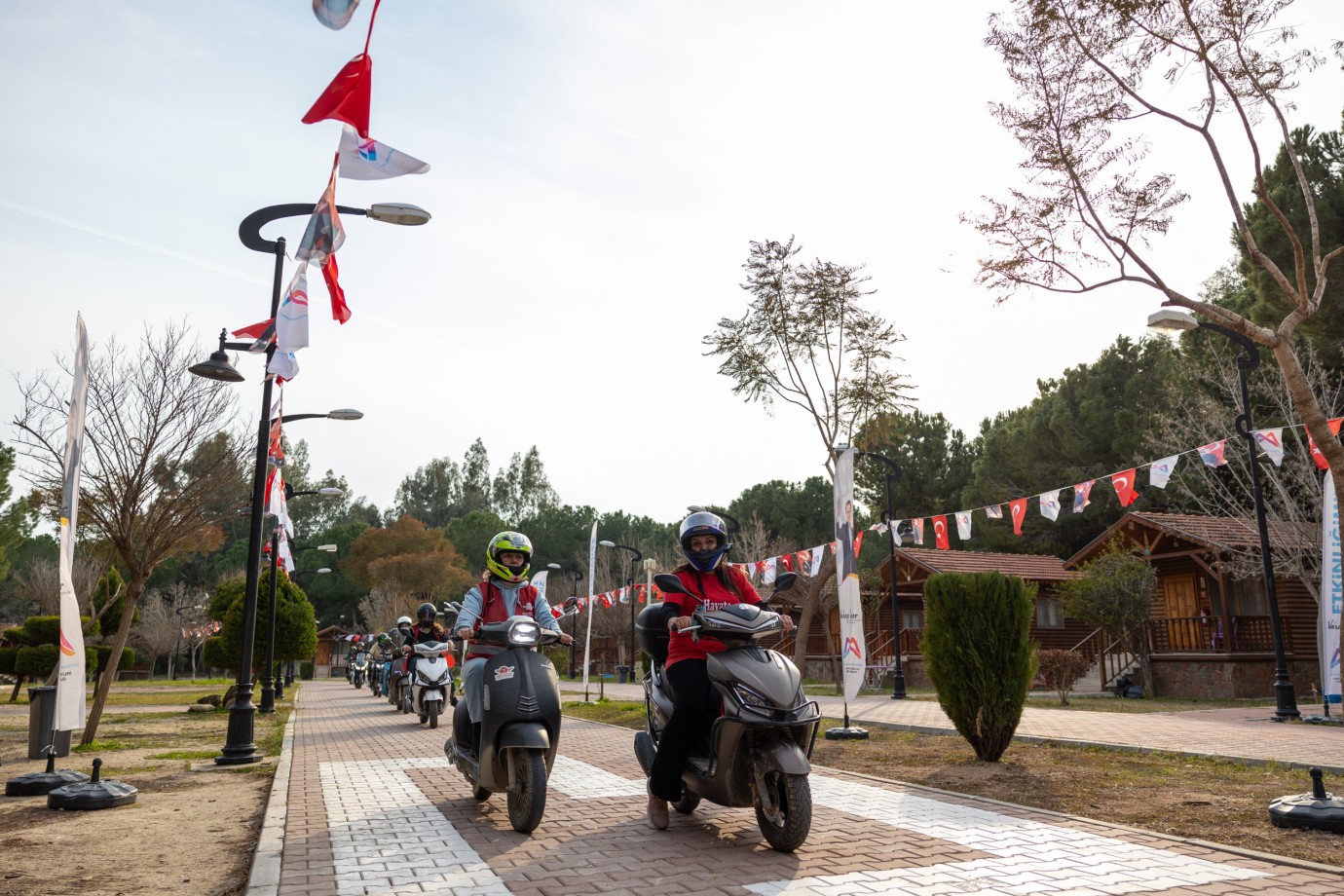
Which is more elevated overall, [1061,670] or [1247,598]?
[1247,598]

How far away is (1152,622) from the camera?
23.8 metres

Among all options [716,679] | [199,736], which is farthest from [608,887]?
[199,736]

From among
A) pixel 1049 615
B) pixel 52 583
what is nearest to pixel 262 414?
pixel 1049 615

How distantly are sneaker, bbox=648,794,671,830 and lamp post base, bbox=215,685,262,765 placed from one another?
6368 mm

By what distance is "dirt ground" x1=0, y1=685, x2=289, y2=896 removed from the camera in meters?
5.00

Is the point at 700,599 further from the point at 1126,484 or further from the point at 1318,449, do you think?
the point at 1126,484

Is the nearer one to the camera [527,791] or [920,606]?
[527,791]

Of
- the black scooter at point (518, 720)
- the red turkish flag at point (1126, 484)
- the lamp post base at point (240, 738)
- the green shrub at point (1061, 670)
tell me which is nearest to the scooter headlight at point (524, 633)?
the black scooter at point (518, 720)

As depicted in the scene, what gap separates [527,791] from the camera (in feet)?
19.0

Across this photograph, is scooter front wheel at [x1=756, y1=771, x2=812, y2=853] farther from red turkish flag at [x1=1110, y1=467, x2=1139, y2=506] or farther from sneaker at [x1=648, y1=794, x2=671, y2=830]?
red turkish flag at [x1=1110, y1=467, x2=1139, y2=506]

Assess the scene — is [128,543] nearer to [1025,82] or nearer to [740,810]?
[740,810]

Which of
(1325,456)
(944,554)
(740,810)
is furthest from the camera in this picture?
(944,554)

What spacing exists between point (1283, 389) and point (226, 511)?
2312 centimetres

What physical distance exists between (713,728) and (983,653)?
4.37 meters
